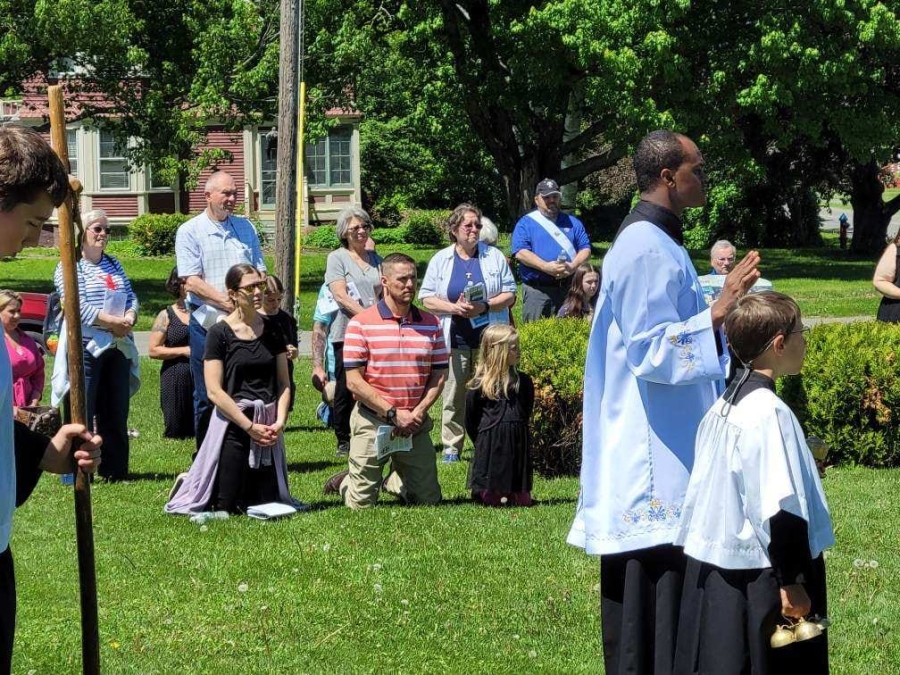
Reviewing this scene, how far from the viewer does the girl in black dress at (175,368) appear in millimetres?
11625

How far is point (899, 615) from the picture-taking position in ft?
20.2

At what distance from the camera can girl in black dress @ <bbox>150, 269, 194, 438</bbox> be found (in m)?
11.6

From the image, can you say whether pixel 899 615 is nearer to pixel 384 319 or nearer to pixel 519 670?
pixel 519 670

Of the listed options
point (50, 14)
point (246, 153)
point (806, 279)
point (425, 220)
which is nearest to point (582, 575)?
point (50, 14)

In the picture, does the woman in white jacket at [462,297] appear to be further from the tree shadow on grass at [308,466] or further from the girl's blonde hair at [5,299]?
the girl's blonde hair at [5,299]

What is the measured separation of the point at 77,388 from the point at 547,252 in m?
7.85

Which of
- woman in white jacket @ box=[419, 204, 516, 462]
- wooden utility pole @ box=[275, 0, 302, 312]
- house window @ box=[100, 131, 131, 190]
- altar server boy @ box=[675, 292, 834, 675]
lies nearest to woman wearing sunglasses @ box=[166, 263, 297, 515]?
woman in white jacket @ box=[419, 204, 516, 462]

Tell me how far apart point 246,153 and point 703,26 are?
66.9ft

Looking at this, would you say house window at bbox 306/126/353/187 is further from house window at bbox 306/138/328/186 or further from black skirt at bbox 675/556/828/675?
black skirt at bbox 675/556/828/675

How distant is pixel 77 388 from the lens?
425 cm

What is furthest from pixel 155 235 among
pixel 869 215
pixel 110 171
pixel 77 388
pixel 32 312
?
pixel 77 388

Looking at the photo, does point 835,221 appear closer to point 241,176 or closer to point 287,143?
point 241,176

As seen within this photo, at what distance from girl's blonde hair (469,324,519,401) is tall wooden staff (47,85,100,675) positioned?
4675 millimetres

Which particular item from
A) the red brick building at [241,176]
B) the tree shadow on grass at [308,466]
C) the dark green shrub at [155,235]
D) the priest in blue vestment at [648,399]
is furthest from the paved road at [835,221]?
the priest in blue vestment at [648,399]
